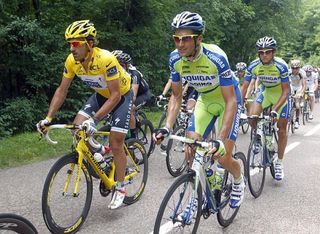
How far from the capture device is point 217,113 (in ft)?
16.0

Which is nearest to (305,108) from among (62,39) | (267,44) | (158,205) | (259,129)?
(62,39)

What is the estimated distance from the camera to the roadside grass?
7715 mm

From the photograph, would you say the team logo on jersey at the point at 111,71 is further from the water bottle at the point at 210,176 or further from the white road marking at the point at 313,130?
the white road marking at the point at 313,130

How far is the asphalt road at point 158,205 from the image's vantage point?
191 inches

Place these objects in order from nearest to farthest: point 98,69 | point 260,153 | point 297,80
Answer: point 98,69 → point 260,153 → point 297,80

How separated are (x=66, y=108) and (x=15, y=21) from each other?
308 cm

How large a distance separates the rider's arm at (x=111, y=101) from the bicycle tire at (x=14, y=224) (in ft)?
6.06

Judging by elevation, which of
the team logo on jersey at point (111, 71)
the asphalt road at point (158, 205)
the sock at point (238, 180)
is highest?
the team logo on jersey at point (111, 71)

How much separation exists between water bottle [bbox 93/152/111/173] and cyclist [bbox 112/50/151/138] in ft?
7.23

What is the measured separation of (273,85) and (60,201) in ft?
13.9

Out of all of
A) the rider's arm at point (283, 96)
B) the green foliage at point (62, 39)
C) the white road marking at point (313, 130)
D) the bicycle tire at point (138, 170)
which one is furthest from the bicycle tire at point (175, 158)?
the white road marking at point (313, 130)

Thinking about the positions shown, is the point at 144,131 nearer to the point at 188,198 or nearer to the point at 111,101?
the point at 111,101

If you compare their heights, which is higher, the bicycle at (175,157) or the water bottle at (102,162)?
the water bottle at (102,162)

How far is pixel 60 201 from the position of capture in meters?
4.54
